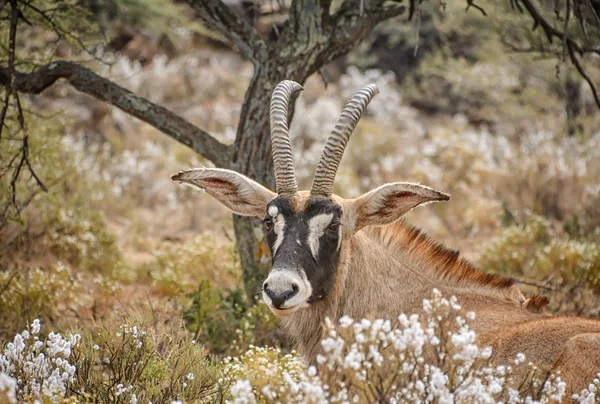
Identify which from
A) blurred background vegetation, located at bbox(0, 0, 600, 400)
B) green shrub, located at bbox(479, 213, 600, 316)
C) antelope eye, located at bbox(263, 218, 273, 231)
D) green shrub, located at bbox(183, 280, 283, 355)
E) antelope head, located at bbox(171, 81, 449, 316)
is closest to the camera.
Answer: antelope head, located at bbox(171, 81, 449, 316)

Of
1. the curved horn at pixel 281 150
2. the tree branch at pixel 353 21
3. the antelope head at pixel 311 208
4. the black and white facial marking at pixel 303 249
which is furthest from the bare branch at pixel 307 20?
the black and white facial marking at pixel 303 249

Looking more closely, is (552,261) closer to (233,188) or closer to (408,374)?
(233,188)

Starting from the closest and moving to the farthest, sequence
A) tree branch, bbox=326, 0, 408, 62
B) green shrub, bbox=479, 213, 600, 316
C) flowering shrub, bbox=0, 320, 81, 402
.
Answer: flowering shrub, bbox=0, 320, 81, 402 → tree branch, bbox=326, 0, 408, 62 → green shrub, bbox=479, 213, 600, 316

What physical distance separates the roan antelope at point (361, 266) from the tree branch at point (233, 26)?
1.51 metres

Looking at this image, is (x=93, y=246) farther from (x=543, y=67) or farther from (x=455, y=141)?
(x=543, y=67)

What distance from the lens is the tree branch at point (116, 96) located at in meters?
7.21

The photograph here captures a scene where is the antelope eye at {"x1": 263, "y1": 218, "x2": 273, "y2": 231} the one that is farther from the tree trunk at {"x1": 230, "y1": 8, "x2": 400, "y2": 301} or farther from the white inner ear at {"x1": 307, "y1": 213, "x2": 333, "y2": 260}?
the tree trunk at {"x1": 230, "y1": 8, "x2": 400, "y2": 301}

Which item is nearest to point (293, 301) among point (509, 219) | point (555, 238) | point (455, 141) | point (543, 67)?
point (555, 238)

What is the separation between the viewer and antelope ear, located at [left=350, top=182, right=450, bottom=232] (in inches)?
209

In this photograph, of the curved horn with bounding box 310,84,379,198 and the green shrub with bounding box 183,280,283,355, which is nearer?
the curved horn with bounding box 310,84,379,198

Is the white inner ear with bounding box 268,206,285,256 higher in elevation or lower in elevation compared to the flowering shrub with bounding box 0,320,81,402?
higher

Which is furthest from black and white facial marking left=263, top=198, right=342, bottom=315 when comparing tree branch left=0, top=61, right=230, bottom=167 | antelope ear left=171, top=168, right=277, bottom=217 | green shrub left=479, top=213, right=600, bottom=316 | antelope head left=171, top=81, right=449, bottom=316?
green shrub left=479, top=213, right=600, bottom=316

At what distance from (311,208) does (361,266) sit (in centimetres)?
63

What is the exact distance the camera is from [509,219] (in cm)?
1140
